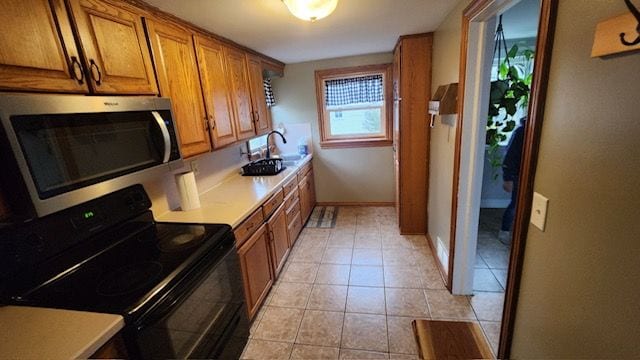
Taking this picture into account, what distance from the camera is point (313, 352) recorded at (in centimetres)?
170

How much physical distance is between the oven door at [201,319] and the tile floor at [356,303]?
342 mm

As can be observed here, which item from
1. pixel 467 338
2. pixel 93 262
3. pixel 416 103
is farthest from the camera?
pixel 416 103

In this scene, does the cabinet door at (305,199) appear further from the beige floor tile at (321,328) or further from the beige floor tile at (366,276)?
the beige floor tile at (321,328)

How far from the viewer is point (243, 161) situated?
3137 mm

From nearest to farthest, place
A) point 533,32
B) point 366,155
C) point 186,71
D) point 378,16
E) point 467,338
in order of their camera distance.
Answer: point 467,338 → point 186,71 → point 378,16 → point 533,32 → point 366,155

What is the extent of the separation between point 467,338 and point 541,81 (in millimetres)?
1425

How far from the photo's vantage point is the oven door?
3.23ft

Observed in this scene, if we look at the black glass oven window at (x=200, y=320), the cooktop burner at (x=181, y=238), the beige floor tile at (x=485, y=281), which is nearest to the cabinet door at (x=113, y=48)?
the cooktop burner at (x=181, y=238)

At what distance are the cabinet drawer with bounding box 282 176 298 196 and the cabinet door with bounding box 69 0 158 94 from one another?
1.43 metres

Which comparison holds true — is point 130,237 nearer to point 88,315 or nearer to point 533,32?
point 88,315

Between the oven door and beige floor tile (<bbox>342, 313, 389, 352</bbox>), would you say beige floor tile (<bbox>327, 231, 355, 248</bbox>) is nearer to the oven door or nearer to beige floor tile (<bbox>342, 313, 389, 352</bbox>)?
beige floor tile (<bbox>342, 313, 389, 352</bbox>)

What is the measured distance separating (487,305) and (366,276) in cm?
94

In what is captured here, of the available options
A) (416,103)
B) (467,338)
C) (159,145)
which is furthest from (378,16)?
(467,338)

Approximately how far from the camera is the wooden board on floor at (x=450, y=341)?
1.42 metres
